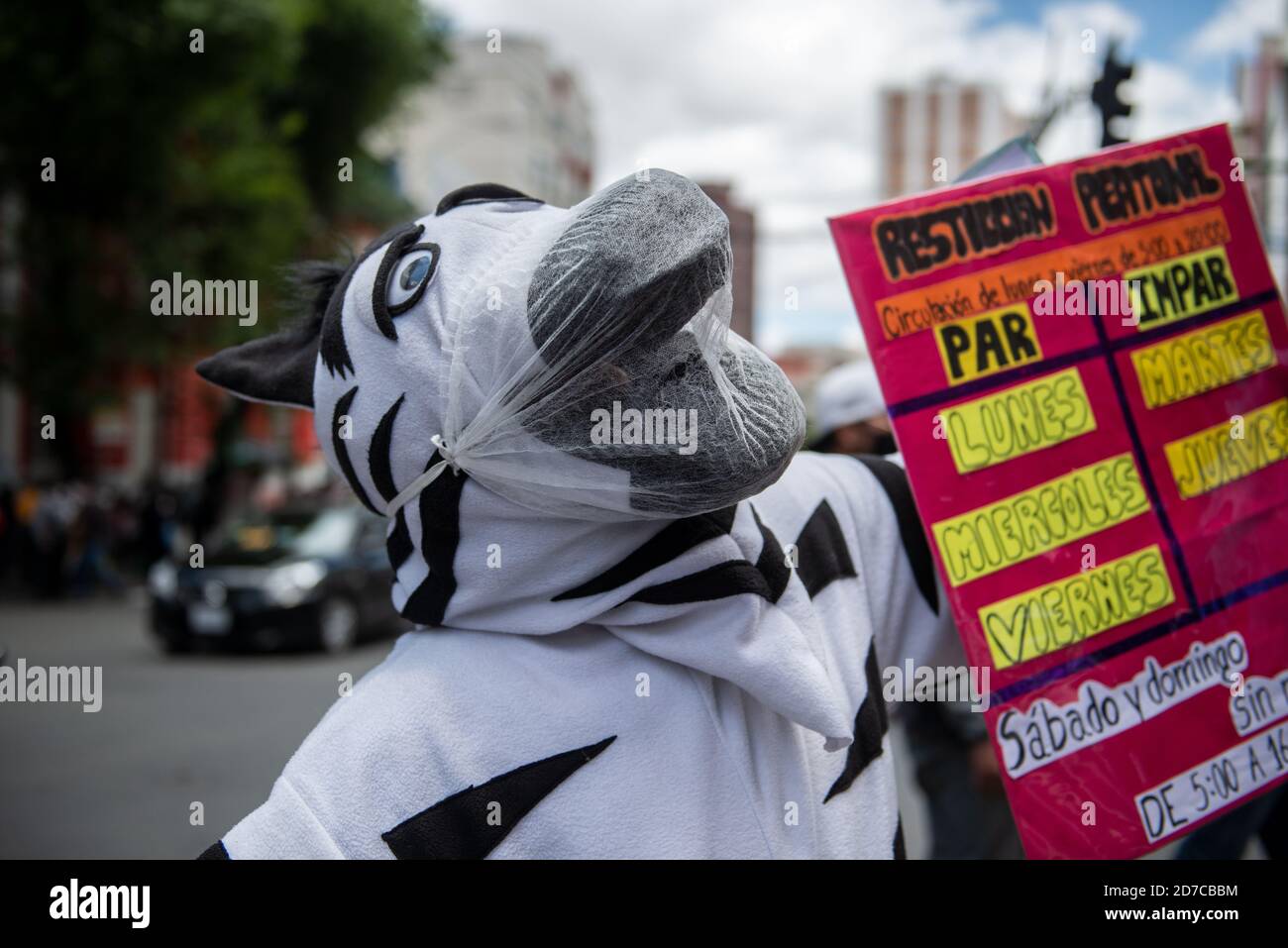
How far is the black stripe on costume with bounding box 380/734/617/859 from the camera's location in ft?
4.22

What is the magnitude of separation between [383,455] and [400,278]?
201 mm

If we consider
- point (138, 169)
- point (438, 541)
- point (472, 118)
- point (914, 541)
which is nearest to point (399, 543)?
point (438, 541)

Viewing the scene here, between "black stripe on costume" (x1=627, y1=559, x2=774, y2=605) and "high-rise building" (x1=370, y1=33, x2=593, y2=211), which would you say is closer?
"black stripe on costume" (x1=627, y1=559, x2=774, y2=605)

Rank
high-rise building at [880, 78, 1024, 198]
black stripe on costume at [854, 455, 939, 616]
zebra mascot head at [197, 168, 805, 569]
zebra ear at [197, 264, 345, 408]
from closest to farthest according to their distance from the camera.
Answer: zebra mascot head at [197, 168, 805, 569], zebra ear at [197, 264, 345, 408], black stripe on costume at [854, 455, 939, 616], high-rise building at [880, 78, 1024, 198]

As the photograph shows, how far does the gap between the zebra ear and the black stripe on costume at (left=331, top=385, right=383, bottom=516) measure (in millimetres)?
113

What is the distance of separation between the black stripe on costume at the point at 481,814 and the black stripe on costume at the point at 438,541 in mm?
201

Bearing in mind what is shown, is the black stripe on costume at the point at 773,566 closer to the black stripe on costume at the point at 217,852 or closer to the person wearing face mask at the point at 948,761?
the black stripe on costume at the point at 217,852

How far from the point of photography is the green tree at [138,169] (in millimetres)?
12852

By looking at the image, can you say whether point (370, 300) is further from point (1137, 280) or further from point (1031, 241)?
point (1137, 280)

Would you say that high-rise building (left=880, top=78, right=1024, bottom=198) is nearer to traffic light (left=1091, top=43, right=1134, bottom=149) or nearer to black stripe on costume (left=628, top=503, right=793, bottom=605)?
traffic light (left=1091, top=43, right=1134, bottom=149)

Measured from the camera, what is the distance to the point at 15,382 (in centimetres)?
1477

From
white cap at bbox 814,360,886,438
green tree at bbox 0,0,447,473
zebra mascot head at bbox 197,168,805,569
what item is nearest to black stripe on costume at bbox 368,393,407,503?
zebra mascot head at bbox 197,168,805,569

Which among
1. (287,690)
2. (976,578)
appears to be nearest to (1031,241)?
(976,578)
